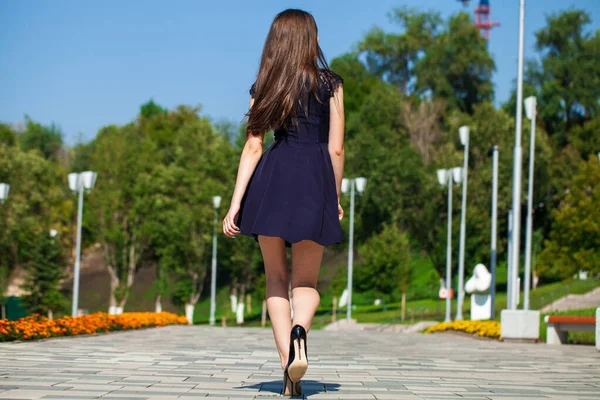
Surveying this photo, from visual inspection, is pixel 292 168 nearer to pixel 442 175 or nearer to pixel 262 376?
pixel 262 376

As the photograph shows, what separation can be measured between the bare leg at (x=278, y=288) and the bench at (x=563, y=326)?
10.5 meters

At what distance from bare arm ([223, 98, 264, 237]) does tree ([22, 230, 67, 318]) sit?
47.3 m

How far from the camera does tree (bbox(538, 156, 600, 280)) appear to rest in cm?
4219

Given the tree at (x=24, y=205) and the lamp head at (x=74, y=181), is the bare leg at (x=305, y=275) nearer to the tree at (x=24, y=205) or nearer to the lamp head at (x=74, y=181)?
the lamp head at (x=74, y=181)

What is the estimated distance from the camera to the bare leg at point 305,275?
18.1ft

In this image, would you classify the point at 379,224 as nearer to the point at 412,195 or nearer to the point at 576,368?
the point at 412,195

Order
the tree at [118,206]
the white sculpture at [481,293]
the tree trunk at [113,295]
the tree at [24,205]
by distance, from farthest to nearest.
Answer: the tree at [118,206] → the tree at [24,205] → the tree trunk at [113,295] → the white sculpture at [481,293]

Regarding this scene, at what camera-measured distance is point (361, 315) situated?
49.3 metres

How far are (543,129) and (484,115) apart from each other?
7.04m

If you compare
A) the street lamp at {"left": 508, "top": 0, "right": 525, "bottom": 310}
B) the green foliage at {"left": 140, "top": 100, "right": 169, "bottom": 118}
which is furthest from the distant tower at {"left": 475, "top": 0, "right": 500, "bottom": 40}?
the street lamp at {"left": 508, "top": 0, "right": 525, "bottom": 310}

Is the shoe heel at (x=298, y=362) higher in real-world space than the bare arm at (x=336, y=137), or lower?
lower

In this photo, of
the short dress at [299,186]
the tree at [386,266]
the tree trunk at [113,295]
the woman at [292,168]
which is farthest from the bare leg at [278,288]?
the tree trunk at [113,295]

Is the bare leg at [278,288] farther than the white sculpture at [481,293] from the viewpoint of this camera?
No

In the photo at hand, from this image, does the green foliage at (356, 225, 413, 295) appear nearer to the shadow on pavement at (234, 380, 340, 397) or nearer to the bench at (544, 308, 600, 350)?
the bench at (544, 308, 600, 350)
